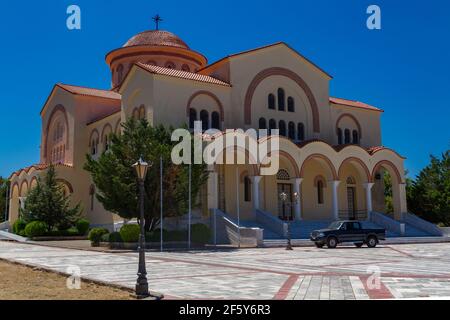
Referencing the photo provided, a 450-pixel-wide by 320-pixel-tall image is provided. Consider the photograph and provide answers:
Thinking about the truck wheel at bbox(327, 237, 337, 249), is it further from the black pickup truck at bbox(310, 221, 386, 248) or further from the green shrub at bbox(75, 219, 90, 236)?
the green shrub at bbox(75, 219, 90, 236)

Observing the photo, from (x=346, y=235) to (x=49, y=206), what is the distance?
21254 millimetres

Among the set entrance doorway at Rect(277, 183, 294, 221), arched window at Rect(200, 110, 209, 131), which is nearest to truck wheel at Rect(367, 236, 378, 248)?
entrance doorway at Rect(277, 183, 294, 221)

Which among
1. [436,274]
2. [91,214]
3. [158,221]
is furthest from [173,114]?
[436,274]

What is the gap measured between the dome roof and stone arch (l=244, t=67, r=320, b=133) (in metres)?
11.8

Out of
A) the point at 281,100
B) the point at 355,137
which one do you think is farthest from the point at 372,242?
the point at 355,137

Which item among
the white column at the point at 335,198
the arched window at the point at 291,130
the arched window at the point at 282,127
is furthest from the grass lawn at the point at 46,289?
the arched window at the point at 291,130

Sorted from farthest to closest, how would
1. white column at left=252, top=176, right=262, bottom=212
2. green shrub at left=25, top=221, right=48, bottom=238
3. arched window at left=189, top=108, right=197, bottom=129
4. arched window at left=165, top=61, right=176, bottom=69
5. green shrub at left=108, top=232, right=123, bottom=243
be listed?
arched window at left=165, top=61, right=176, bottom=69, green shrub at left=25, top=221, right=48, bottom=238, arched window at left=189, top=108, right=197, bottom=129, white column at left=252, top=176, right=262, bottom=212, green shrub at left=108, top=232, right=123, bottom=243

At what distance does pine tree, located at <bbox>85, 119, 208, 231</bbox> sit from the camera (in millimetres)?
25016

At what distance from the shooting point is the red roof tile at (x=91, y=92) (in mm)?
42625

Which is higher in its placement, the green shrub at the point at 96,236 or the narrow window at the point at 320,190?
the narrow window at the point at 320,190

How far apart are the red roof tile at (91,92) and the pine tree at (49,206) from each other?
29.0 ft

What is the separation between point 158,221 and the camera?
27.5 meters

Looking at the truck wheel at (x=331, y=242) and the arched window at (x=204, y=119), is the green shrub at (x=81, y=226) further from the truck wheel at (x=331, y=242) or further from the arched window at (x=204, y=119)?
the truck wheel at (x=331, y=242)

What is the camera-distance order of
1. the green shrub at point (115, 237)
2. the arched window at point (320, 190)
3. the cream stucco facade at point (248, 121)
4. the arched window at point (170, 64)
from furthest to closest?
the arched window at point (170, 64)
the arched window at point (320, 190)
the cream stucco facade at point (248, 121)
the green shrub at point (115, 237)
